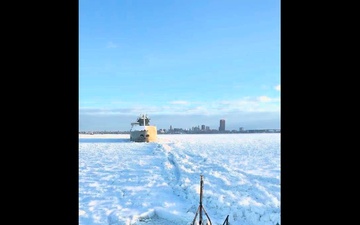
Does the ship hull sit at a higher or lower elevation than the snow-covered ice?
higher

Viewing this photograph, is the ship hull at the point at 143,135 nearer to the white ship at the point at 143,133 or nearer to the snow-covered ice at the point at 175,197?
the white ship at the point at 143,133

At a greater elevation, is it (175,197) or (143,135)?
(143,135)

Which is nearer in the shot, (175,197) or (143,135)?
(175,197)

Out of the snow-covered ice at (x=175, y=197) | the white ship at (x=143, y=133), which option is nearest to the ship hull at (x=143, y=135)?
the white ship at (x=143, y=133)

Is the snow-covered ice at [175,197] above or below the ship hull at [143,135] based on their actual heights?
below

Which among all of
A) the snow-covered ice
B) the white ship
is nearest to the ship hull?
the white ship

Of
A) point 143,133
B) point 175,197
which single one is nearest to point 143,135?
point 143,133

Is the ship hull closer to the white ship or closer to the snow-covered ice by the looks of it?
the white ship

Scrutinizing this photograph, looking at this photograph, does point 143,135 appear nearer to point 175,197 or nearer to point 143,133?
point 143,133
